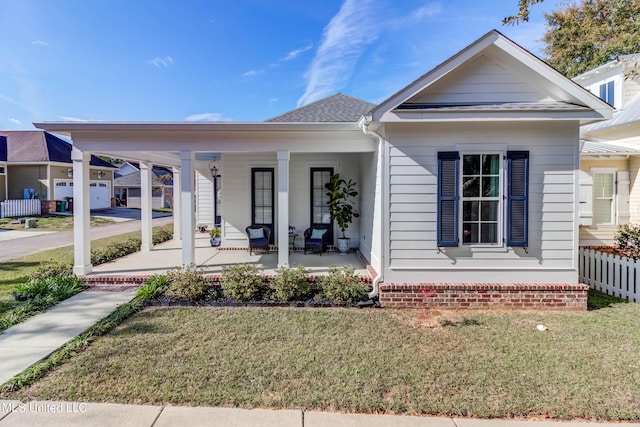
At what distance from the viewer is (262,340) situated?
Answer: 4.29 metres

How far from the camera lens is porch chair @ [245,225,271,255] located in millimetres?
8867

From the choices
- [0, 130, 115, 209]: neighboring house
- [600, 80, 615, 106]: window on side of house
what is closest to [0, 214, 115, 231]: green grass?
[0, 130, 115, 209]: neighboring house

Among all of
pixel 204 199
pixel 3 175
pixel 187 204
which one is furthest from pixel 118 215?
pixel 187 204

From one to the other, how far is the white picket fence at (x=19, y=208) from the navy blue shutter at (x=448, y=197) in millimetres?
25801

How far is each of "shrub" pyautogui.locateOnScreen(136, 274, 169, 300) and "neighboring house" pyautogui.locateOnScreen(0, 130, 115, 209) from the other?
76.1ft

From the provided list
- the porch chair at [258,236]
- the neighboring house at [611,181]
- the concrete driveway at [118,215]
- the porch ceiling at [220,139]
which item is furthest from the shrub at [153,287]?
the concrete driveway at [118,215]

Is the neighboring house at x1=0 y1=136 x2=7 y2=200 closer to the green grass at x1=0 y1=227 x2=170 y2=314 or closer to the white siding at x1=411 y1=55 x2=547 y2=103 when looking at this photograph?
the green grass at x1=0 y1=227 x2=170 y2=314

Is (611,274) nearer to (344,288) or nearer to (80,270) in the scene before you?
(344,288)

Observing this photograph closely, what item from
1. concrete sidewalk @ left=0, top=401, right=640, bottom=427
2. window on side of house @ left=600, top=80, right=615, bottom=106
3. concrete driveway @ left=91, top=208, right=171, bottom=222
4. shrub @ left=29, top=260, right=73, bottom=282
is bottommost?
concrete sidewalk @ left=0, top=401, right=640, bottom=427

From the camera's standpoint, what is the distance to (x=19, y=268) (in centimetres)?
805

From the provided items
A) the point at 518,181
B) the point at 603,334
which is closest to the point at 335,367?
the point at 603,334

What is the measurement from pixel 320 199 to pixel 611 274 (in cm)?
690

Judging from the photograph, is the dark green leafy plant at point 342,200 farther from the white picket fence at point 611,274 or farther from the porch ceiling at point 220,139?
the white picket fence at point 611,274

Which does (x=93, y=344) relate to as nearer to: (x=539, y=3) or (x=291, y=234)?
(x=291, y=234)
